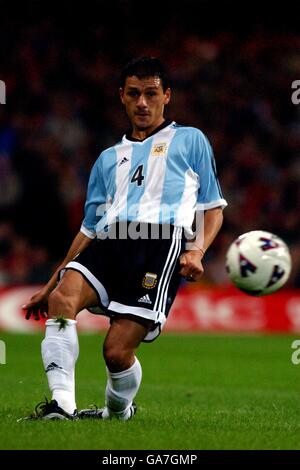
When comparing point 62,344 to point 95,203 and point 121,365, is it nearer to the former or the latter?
point 121,365

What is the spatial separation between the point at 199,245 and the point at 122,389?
999 millimetres

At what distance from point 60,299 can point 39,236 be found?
11012 mm

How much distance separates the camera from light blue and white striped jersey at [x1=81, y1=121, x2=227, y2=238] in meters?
6.23

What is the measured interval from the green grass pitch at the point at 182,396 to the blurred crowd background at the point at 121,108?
8.17ft

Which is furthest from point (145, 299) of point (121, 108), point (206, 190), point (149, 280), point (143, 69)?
point (121, 108)

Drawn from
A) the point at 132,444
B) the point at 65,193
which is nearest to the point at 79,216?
the point at 65,193

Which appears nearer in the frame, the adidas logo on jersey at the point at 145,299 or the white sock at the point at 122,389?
the adidas logo on jersey at the point at 145,299

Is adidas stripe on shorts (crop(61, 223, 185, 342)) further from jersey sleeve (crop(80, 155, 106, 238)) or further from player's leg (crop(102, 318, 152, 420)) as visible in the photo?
jersey sleeve (crop(80, 155, 106, 238))

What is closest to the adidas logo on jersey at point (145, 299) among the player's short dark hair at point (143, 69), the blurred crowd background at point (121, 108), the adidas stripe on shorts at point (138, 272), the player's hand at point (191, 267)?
the adidas stripe on shorts at point (138, 272)

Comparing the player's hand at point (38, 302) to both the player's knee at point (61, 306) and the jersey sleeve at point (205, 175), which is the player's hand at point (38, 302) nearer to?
the player's knee at point (61, 306)

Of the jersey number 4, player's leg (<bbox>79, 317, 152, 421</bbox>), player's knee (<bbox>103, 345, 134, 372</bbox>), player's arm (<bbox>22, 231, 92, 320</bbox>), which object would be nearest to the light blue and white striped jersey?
the jersey number 4

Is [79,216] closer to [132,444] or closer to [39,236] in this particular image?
[39,236]

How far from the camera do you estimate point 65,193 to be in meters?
17.3

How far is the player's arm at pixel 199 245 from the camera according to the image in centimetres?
586
